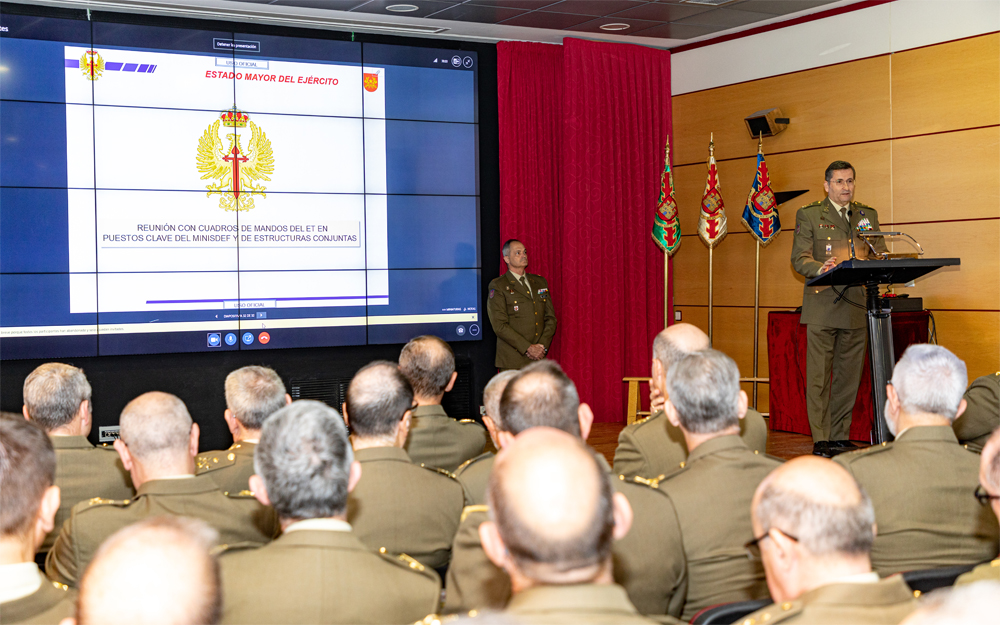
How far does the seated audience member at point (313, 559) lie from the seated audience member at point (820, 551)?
676 mm

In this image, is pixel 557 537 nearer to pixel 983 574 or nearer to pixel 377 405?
pixel 983 574

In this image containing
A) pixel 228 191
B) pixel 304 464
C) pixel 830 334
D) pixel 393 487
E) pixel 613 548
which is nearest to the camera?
pixel 304 464

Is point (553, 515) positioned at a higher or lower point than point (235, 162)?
lower

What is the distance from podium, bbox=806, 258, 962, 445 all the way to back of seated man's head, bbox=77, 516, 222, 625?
3880 mm

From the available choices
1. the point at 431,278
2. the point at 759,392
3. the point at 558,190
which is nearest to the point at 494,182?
the point at 558,190

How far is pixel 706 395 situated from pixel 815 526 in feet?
2.90

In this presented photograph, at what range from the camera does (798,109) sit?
Result: 23.0 feet

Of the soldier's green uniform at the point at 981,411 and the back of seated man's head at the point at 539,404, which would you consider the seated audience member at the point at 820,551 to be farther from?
the soldier's green uniform at the point at 981,411

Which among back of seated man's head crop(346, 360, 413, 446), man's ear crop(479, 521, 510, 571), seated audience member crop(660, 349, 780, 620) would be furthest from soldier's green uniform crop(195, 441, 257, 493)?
man's ear crop(479, 521, 510, 571)

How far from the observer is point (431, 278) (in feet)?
22.5

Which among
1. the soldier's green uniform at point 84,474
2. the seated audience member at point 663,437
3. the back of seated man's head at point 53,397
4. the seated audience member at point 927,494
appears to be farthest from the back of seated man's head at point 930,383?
the back of seated man's head at point 53,397

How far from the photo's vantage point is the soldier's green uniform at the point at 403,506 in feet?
7.66

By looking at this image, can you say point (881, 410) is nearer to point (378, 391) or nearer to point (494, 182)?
point (378, 391)

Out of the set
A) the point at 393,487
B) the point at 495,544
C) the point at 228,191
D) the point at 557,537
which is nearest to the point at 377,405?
the point at 393,487
